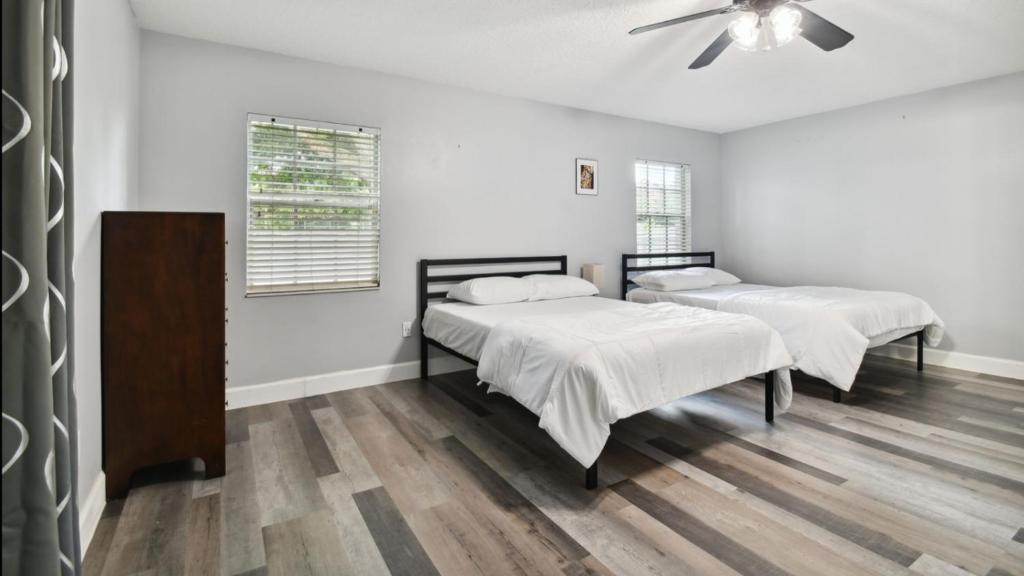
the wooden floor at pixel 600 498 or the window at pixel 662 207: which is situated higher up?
the window at pixel 662 207

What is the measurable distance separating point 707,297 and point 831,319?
40.1 inches

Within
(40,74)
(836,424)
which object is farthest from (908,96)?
(40,74)

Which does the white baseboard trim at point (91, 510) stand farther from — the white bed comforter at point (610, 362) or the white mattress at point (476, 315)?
the white mattress at point (476, 315)

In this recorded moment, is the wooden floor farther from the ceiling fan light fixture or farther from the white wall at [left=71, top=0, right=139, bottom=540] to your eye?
the ceiling fan light fixture

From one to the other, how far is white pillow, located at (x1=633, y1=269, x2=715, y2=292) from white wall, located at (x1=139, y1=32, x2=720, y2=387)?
0.50 metres

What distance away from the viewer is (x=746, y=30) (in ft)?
8.00

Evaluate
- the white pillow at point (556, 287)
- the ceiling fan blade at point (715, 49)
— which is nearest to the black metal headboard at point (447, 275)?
the white pillow at point (556, 287)

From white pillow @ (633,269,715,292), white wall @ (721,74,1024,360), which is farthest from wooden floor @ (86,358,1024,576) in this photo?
white pillow @ (633,269,715,292)

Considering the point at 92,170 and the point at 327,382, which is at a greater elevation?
the point at 92,170

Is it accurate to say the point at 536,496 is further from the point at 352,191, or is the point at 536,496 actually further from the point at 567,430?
the point at 352,191

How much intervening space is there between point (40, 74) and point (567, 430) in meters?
1.93

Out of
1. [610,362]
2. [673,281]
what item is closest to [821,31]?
[610,362]

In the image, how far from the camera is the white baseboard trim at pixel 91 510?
5.74ft

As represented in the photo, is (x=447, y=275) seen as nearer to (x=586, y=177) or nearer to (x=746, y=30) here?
(x=586, y=177)
